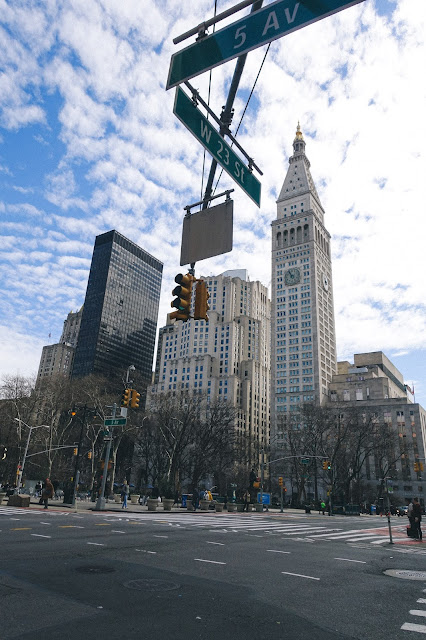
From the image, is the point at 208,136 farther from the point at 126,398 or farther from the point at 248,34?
the point at 126,398

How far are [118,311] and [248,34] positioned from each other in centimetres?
16421

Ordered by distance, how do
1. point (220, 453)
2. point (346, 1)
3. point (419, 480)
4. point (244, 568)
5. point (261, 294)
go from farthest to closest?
point (261, 294) < point (419, 480) < point (220, 453) < point (244, 568) < point (346, 1)

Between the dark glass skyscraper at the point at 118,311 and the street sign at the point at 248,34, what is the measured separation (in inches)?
5818

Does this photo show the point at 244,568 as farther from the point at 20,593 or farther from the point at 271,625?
the point at 20,593

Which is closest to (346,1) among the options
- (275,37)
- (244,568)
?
(275,37)

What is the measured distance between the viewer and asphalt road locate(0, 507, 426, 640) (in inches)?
199

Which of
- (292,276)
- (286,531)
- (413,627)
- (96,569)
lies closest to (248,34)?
(413,627)

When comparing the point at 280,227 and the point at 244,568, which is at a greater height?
the point at 280,227

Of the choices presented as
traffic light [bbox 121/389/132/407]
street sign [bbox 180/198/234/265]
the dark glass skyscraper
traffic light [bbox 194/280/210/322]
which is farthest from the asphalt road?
the dark glass skyscraper

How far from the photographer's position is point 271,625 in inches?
211

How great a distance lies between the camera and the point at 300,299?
142 m

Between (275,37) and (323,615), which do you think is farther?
(323,615)

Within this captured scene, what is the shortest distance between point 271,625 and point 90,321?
160 meters

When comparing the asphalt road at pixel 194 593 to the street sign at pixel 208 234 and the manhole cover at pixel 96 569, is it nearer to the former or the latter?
the manhole cover at pixel 96 569
